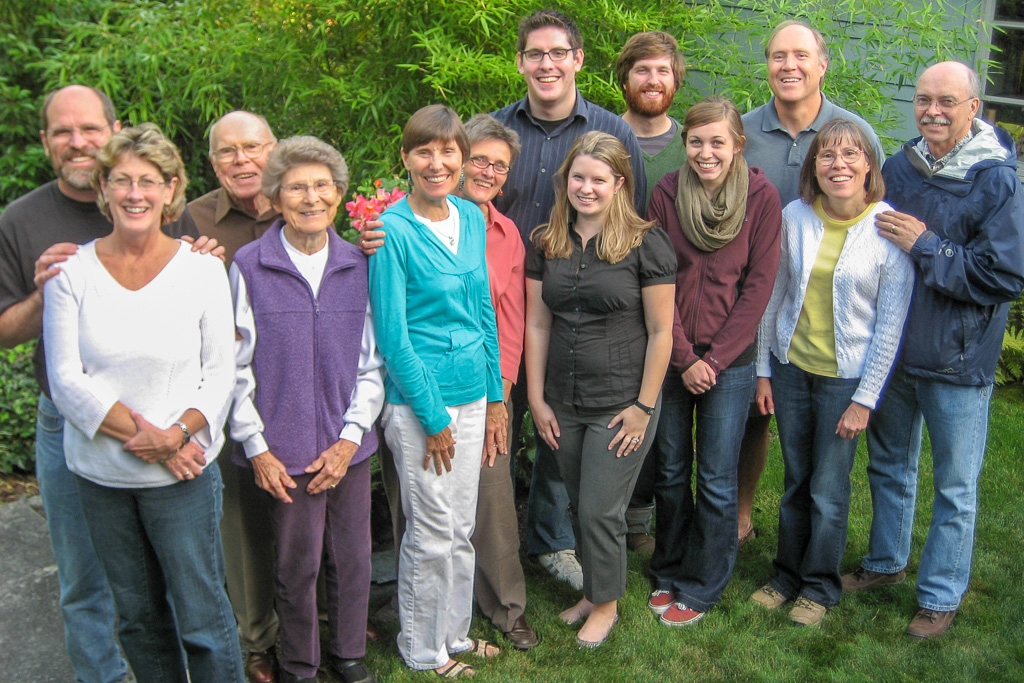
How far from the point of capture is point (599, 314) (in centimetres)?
300

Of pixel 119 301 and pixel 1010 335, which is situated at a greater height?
pixel 119 301

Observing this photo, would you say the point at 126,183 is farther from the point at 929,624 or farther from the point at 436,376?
the point at 929,624

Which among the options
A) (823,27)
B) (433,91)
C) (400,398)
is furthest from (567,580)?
(823,27)

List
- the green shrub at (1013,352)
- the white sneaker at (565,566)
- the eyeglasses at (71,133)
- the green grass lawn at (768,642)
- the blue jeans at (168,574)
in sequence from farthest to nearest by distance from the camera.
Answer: the green shrub at (1013,352)
the white sneaker at (565,566)
the green grass lawn at (768,642)
the eyeglasses at (71,133)
the blue jeans at (168,574)

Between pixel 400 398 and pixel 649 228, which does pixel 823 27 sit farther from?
pixel 400 398

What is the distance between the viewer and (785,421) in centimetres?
330

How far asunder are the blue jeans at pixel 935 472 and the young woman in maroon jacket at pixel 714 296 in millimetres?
562

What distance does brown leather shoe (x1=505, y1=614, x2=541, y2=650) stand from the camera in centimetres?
318

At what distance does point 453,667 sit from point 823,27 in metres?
4.26

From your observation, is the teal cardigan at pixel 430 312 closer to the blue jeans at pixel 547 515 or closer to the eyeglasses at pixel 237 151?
the eyeglasses at pixel 237 151

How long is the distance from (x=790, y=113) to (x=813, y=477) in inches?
56.9

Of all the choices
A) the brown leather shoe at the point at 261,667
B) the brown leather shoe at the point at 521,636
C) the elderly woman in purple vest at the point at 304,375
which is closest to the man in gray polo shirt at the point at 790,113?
the elderly woman in purple vest at the point at 304,375

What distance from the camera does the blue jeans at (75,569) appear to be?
8.14 feet

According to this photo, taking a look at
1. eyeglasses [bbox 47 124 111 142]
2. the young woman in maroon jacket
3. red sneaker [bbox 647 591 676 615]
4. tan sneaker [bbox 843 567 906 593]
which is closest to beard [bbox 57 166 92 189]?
eyeglasses [bbox 47 124 111 142]
